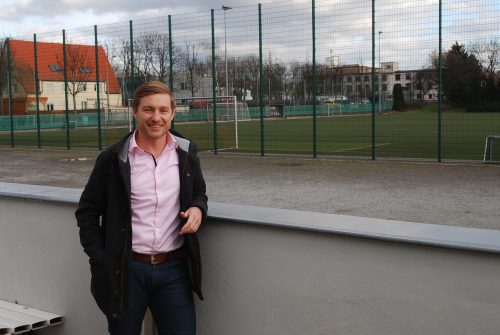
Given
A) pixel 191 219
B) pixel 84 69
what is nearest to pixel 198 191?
pixel 191 219

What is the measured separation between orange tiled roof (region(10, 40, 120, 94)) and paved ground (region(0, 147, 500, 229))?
5.32 meters

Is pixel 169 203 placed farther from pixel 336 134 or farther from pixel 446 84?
pixel 336 134

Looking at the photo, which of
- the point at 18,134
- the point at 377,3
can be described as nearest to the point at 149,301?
the point at 377,3

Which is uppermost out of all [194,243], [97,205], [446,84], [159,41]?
[159,41]

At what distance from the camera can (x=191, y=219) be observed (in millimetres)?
2709

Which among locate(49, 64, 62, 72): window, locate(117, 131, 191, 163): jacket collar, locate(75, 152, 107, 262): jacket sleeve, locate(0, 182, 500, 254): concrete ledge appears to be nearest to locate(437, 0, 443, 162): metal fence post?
locate(0, 182, 500, 254): concrete ledge

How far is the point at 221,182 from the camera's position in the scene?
37.8 feet

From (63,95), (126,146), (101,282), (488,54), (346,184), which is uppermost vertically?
(488,54)

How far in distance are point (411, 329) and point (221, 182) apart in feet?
30.2

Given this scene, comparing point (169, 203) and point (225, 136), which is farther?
point (225, 136)

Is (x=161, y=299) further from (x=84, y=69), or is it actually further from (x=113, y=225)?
(x=84, y=69)

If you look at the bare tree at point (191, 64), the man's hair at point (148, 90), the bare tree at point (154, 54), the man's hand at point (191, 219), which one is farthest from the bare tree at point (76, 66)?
the man's hand at point (191, 219)

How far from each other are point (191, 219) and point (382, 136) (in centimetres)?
2174

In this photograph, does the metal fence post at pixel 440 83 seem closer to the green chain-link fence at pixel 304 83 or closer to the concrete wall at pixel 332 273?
the green chain-link fence at pixel 304 83
